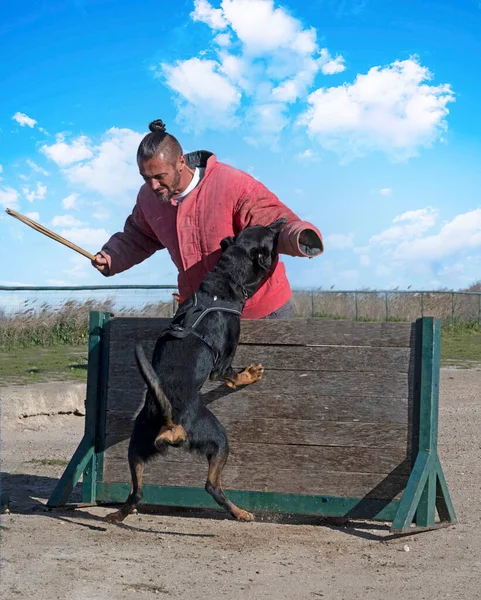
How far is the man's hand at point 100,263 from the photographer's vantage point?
491 cm

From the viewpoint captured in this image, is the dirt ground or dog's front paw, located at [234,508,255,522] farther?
dog's front paw, located at [234,508,255,522]

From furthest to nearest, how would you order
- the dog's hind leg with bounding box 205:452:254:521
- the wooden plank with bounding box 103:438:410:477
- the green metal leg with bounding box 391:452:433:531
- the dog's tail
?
1. the wooden plank with bounding box 103:438:410:477
2. the green metal leg with bounding box 391:452:433:531
3. the dog's hind leg with bounding box 205:452:254:521
4. the dog's tail

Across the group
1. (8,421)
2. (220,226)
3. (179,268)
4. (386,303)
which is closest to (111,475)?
(179,268)

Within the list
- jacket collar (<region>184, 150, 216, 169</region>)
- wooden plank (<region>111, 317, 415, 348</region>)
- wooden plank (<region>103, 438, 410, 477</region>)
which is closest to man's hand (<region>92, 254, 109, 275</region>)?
jacket collar (<region>184, 150, 216, 169</region>)

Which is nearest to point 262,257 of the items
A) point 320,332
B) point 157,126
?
point 320,332

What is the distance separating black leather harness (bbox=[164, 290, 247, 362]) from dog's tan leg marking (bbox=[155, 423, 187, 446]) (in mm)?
450

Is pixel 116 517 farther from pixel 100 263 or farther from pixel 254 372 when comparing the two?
pixel 100 263

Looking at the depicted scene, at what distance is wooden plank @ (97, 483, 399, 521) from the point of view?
452 centimetres

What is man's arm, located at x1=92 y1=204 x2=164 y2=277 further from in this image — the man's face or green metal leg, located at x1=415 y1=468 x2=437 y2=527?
green metal leg, located at x1=415 y1=468 x2=437 y2=527

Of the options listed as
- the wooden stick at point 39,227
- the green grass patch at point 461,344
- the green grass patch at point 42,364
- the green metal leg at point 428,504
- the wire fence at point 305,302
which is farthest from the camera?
the green grass patch at point 461,344

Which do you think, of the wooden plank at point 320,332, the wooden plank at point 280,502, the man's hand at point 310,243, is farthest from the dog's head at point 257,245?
the wooden plank at point 280,502

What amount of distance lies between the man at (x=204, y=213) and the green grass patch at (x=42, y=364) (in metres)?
5.79

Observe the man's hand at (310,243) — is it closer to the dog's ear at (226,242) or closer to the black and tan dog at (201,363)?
the black and tan dog at (201,363)

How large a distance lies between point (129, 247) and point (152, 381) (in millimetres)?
1454
